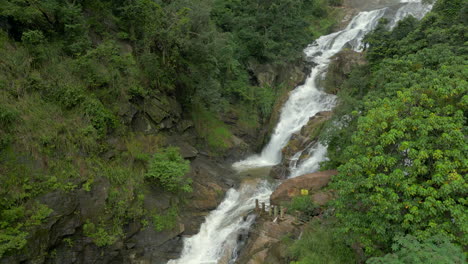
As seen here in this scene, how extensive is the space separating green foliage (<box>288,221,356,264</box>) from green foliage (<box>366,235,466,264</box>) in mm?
2518

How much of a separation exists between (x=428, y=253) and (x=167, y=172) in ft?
37.8

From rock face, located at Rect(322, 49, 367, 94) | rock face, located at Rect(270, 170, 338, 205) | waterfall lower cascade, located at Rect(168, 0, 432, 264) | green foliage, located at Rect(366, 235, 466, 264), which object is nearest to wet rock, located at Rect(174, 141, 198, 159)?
waterfall lower cascade, located at Rect(168, 0, 432, 264)

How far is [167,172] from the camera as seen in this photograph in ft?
48.3

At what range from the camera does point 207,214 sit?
1551cm

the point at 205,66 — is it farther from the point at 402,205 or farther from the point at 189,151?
the point at 402,205

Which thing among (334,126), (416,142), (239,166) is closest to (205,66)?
(239,166)

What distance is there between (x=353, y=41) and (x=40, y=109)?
1319 inches

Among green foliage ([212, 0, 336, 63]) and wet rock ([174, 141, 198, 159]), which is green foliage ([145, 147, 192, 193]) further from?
green foliage ([212, 0, 336, 63])

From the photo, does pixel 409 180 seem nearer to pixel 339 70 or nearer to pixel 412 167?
pixel 412 167

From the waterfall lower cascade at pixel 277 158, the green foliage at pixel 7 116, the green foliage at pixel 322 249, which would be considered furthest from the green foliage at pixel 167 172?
the green foliage at pixel 322 249

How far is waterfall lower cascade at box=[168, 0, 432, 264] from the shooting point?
43.6ft

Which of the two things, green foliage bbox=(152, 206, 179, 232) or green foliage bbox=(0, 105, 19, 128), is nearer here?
green foliage bbox=(0, 105, 19, 128)

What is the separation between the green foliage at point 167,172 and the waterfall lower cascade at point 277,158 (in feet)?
7.75

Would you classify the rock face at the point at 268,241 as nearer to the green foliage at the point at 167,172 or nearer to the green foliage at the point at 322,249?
the green foliage at the point at 322,249
